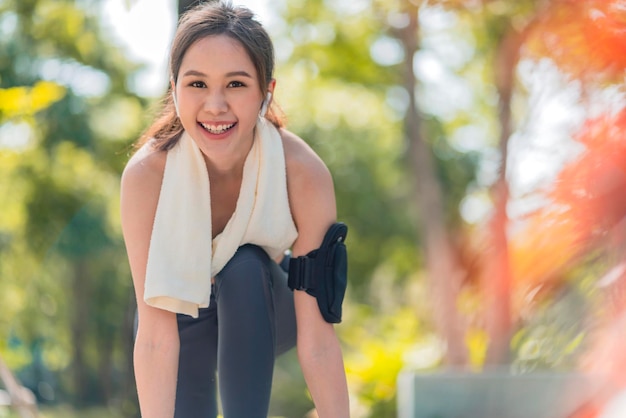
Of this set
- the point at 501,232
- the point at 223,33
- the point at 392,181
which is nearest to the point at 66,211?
the point at 392,181

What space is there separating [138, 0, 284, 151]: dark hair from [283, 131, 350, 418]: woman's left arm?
9.0 inches

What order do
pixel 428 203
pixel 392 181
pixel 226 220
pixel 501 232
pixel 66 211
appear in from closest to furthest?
pixel 226 220
pixel 501 232
pixel 428 203
pixel 66 211
pixel 392 181

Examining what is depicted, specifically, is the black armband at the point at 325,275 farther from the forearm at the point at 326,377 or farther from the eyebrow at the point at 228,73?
the eyebrow at the point at 228,73

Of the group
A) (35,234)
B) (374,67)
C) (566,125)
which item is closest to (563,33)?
(566,125)

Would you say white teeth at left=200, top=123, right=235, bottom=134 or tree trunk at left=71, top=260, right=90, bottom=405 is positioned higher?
tree trunk at left=71, top=260, right=90, bottom=405

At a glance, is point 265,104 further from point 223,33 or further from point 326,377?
point 326,377

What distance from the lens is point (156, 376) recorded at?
7.39 feet

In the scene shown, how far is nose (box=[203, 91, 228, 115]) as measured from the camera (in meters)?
2.25

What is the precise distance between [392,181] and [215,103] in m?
16.5

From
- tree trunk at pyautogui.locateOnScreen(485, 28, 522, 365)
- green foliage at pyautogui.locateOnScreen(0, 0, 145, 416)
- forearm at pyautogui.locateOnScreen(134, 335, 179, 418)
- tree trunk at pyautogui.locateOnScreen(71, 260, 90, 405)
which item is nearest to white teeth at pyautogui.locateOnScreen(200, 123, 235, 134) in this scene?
forearm at pyautogui.locateOnScreen(134, 335, 179, 418)

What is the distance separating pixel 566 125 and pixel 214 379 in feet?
4.47

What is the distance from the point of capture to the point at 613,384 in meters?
1.70

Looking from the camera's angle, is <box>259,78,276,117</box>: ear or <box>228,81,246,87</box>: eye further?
<box>259,78,276,117</box>: ear

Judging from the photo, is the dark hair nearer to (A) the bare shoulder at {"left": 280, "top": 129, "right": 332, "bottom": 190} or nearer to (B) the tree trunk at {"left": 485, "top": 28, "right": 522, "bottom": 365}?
(A) the bare shoulder at {"left": 280, "top": 129, "right": 332, "bottom": 190}
